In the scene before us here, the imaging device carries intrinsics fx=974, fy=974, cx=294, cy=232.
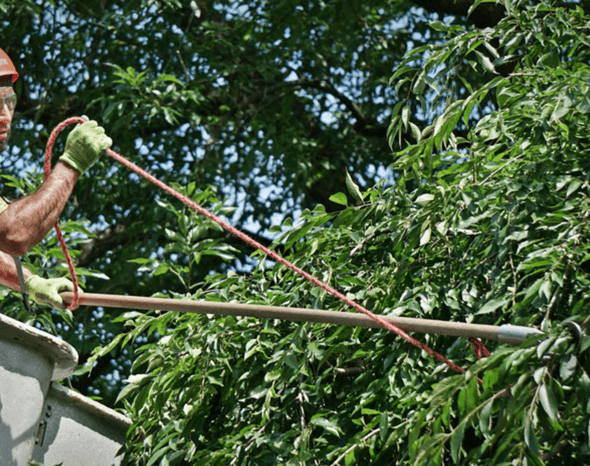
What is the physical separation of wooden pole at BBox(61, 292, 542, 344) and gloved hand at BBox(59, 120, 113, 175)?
425mm

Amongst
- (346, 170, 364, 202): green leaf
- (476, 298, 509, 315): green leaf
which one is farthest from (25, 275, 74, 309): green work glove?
(476, 298, 509, 315): green leaf

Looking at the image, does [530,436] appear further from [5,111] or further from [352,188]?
[5,111]

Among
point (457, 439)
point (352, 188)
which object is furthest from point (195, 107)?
point (457, 439)

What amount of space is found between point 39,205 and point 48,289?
344 mm

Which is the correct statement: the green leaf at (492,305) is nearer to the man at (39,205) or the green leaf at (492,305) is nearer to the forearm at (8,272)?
the man at (39,205)

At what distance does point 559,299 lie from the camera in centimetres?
269

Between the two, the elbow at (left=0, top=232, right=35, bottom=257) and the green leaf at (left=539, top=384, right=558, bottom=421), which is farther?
the elbow at (left=0, top=232, right=35, bottom=257)

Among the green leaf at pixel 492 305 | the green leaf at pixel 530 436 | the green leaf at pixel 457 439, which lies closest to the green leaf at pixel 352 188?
the green leaf at pixel 492 305

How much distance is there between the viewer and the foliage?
2721 mm

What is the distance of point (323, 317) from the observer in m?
2.64

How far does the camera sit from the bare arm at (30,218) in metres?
2.89

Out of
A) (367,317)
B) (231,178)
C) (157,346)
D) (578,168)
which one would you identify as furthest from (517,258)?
(231,178)

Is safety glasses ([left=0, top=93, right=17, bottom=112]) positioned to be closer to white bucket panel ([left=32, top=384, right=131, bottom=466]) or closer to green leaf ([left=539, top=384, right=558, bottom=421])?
white bucket panel ([left=32, top=384, right=131, bottom=466])

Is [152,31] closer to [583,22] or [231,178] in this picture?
[231,178]
